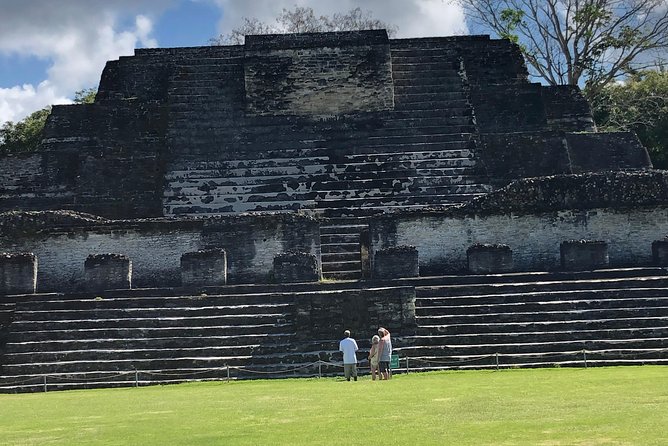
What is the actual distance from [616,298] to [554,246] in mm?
2578

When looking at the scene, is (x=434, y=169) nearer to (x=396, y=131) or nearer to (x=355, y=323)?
(x=396, y=131)

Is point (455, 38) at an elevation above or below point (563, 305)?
above

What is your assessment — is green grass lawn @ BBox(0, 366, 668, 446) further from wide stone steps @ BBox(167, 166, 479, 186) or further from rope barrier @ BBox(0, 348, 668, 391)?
wide stone steps @ BBox(167, 166, 479, 186)

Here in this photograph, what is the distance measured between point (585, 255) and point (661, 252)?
4.21ft

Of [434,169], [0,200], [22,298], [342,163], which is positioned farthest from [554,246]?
[0,200]

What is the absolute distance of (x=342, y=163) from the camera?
62.6 ft

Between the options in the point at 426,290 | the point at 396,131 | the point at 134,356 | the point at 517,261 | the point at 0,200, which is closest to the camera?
the point at 134,356

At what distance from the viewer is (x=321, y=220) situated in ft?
55.4

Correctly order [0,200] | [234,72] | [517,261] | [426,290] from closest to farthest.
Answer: [426,290], [517,261], [0,200], [234,72]

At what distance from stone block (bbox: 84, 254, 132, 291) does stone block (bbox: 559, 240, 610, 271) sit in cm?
686

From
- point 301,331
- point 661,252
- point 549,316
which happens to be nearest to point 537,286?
point 549,316

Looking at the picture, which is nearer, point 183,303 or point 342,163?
point 183,303

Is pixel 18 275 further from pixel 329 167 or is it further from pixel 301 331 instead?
pixel 329 167

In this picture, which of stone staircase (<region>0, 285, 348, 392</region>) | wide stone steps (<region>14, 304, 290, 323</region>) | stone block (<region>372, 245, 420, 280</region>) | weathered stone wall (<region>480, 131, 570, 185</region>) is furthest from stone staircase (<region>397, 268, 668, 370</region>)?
weathered stone wall (<region>480, 131, 570, 185</region>)
